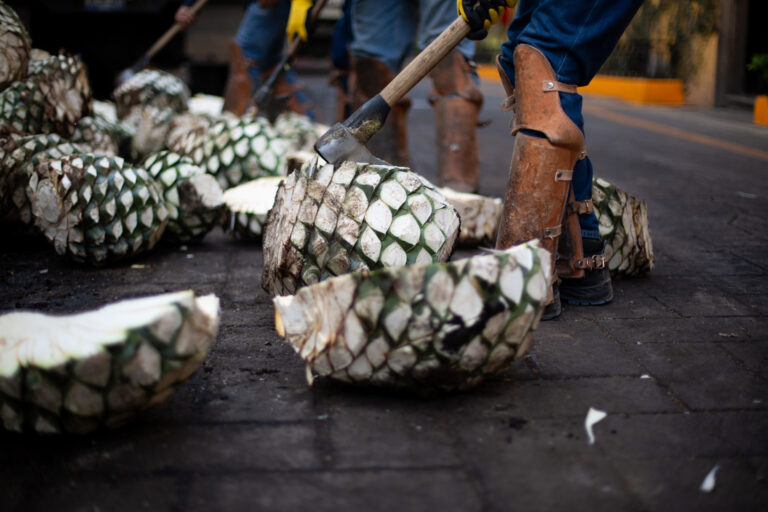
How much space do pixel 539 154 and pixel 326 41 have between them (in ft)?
52.1

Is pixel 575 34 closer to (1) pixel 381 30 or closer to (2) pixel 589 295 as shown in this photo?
(2) pixel 589 295

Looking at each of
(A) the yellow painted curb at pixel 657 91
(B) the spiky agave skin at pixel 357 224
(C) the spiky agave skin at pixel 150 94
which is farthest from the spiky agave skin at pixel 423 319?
(A) the yellow painted curb at pixel 657 91

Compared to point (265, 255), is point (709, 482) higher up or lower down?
lower down

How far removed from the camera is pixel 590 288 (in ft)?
8.39

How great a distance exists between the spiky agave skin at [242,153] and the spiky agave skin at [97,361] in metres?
2.13

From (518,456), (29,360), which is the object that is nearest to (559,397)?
(518,456)

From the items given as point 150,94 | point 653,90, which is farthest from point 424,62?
point 653,90

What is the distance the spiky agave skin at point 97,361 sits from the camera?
1503 mm

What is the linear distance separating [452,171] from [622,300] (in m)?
1.56

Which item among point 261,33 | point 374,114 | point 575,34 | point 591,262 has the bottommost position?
point 591,262

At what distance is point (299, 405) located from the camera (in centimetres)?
178

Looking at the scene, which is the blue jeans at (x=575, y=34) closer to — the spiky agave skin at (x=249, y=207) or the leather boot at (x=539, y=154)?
the leather boot at (x=539, y=154)

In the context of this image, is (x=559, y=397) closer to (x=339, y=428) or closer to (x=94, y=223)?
(x=339, y=428)

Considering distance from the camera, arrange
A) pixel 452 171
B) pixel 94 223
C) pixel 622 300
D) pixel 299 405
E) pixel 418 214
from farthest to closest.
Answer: pixel 452 171 < pixel 94 223 < pixel 622 300 < pixel 418 214 < pixel 299 405
